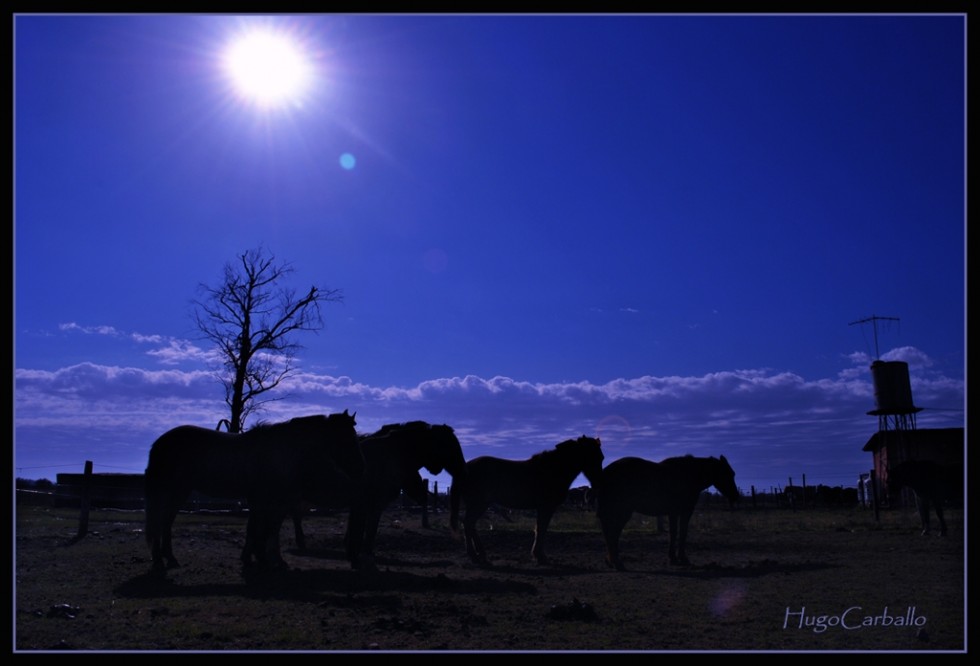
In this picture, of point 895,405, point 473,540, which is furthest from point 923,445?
point 473,540

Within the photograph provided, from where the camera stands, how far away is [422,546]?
1852 centimetres

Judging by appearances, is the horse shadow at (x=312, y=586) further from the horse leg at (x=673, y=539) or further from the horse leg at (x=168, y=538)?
the horse leg at (x=673, y=539)

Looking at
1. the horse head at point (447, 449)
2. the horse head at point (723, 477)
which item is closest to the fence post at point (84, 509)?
the horse head at point (447, 449)

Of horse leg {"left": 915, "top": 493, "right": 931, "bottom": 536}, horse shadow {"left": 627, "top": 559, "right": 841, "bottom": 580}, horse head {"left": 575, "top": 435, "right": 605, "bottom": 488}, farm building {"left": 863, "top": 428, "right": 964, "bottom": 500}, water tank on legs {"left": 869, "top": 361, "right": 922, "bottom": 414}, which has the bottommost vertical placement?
horse shadow {"left": 627, "top": 559, "right": 841, "bottom": 580}

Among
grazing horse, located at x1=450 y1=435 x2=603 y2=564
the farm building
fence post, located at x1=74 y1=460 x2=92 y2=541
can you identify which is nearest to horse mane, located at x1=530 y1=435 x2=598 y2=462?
grazing horse, located at x1=450 y1=435 x2=603 y2=564

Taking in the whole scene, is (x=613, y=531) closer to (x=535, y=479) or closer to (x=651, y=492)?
(x=651, y=492)

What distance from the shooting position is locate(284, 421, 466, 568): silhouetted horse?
12.2m

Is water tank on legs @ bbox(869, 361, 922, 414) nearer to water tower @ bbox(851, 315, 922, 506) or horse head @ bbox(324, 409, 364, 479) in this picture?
water tower @ bbox(851, 315, 922, 506)

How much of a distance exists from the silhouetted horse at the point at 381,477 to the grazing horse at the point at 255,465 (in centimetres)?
67

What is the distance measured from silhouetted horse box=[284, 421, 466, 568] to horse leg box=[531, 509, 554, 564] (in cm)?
294

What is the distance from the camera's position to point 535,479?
Answer: 51.6 feet

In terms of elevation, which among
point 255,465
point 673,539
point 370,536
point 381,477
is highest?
point 255,465

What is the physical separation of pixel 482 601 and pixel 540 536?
19.3 feet
